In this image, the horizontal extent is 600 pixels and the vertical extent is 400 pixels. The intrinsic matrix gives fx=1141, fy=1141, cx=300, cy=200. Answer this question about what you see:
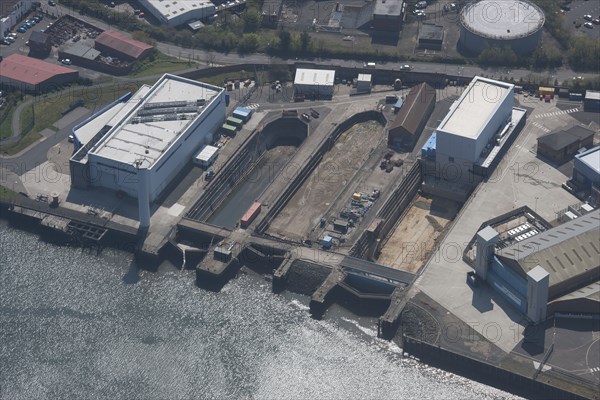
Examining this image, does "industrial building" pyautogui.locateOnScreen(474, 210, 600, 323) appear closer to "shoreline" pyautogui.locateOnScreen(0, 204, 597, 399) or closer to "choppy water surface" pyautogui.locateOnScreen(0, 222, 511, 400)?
"shoreline" pyautogui.locateOnScreen(0, 204, 597, 399)

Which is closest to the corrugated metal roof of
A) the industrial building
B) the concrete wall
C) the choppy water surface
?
the industrial building

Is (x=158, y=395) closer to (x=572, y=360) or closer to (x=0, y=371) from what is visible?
(x=0, y=371)

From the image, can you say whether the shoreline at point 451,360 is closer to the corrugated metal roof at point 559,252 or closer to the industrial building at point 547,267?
the industrial building at point 547,267

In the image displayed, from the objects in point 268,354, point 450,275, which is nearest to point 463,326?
point 450,275

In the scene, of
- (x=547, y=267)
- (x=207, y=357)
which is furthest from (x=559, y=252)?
(x=207, y=357)

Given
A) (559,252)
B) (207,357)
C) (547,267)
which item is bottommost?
(207,357)

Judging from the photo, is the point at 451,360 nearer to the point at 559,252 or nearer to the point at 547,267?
the point at 547,267
